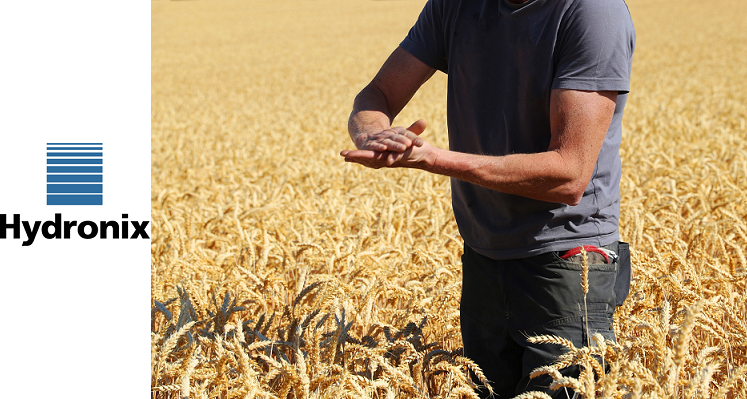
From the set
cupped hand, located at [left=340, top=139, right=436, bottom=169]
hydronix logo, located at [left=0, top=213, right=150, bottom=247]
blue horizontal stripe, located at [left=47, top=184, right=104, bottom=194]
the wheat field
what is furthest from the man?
blue horizontal stripe, located at [left=47, top=184, right=104, bottom=194]

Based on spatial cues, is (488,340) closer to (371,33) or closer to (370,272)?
(370,272)

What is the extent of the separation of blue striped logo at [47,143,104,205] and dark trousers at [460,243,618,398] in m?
1.27

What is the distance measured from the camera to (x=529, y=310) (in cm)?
225

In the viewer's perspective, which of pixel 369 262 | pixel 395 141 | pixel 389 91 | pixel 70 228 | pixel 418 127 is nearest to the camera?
pixel 395 141

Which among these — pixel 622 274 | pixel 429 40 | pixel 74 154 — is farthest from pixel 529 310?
pixel 74 154

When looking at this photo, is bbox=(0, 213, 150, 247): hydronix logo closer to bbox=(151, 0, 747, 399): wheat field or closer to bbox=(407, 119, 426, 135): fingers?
bbox=(151, 0, 747, 399): wheat field

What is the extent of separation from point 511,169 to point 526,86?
12.3 inches

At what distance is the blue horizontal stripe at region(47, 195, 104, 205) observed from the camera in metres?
2.23

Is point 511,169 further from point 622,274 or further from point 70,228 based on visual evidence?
point 70,228

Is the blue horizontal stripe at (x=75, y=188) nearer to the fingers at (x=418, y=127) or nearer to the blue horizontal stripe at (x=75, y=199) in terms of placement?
the blue horizontal stripe at (x=75, y=199)

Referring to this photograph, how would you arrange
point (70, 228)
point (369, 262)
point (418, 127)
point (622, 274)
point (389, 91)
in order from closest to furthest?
1. point (418, 127)
2. point (70, 228)
3. point (622, 274)
4. point (389, 91)
5. point (369, 262)

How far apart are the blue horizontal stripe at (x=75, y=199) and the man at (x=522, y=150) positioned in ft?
2.85

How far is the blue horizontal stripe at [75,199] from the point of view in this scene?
223 centimetres

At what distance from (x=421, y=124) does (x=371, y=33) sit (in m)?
34.4
